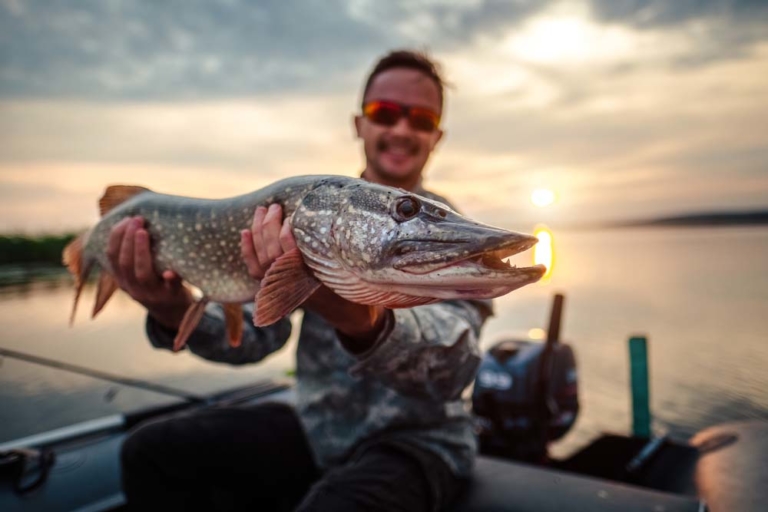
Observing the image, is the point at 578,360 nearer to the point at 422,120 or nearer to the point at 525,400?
the point at 525,400

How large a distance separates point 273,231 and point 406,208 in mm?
501

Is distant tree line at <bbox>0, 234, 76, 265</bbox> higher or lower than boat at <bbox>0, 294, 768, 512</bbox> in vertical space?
higher

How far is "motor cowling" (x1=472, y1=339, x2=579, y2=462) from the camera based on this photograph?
3.21 m

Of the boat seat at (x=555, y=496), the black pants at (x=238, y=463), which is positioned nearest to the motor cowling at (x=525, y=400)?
the boat seat at (x=555, y=496)

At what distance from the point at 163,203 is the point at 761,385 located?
9499mm

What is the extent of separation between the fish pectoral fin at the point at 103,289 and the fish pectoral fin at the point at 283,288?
132 cm

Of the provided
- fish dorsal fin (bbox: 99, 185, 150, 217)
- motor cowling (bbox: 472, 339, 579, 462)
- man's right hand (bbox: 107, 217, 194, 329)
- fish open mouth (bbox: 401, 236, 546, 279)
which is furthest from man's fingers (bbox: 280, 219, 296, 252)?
motor cowling (bbox: 472, 339, 579, 462)

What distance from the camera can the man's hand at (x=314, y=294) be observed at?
5.48 ft

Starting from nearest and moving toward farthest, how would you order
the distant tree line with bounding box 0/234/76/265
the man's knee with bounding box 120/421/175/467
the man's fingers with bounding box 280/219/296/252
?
1. the man's fingers with bounding box 280/219/296/252
2. the man's knee with bounding box 120/421/175/467
3. the distant tree line with bounding box 0/234/76/265

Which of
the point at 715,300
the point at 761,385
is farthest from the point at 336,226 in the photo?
the point at 715,300

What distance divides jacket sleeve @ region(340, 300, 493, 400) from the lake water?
3.50ft

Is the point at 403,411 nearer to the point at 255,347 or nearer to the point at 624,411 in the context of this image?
the point at 255,347

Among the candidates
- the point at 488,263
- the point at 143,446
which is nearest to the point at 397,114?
the point at 488,263

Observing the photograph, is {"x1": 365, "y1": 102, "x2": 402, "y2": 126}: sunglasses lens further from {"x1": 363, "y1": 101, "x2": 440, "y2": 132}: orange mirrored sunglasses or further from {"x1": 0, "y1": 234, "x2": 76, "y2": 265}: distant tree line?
{"x1": 0, "y1": 234, "x2": 76, "y2": 265}: distant tree line
